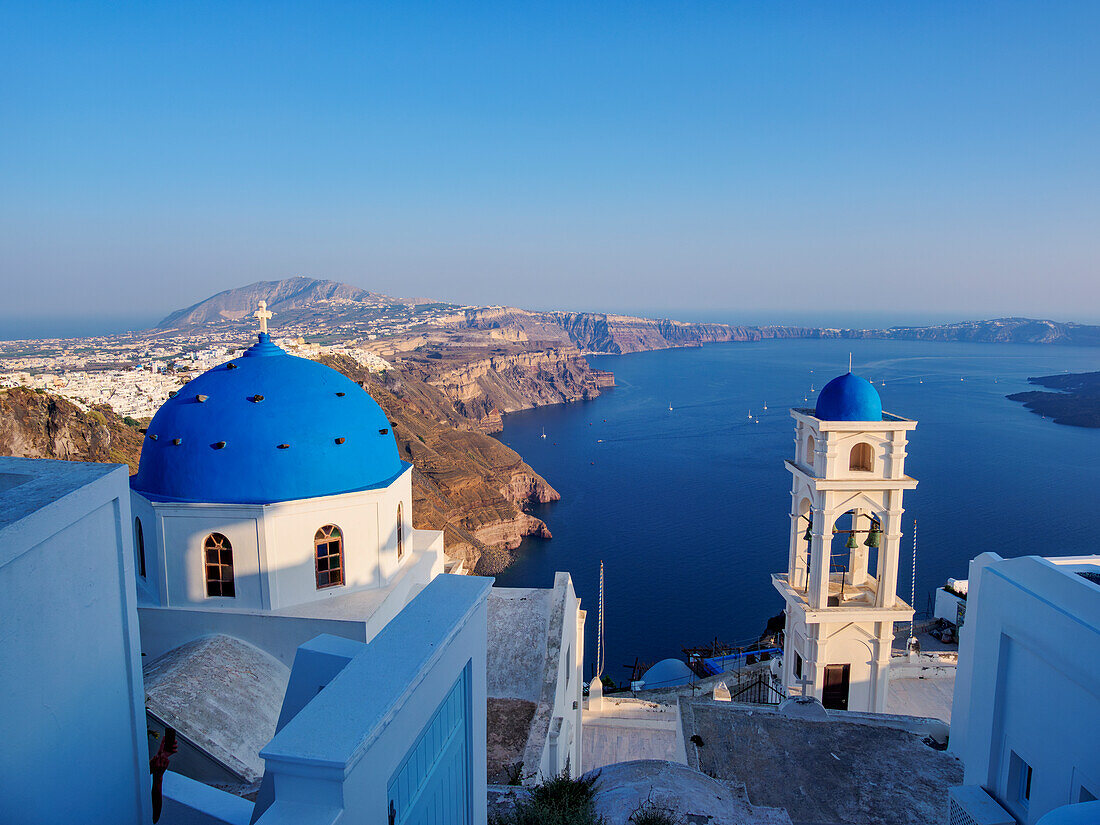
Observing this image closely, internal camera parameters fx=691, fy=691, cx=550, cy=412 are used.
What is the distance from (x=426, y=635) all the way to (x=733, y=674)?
55.0 ft

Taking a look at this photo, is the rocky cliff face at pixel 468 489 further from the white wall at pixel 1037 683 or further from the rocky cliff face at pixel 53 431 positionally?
the white wall at pixel 1037 683

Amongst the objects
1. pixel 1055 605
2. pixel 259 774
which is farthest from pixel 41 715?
pixel 1055 605

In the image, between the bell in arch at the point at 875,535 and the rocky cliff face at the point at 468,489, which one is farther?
the rocky cliff face at the point at 468,489

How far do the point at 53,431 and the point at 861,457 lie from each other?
29480 mm

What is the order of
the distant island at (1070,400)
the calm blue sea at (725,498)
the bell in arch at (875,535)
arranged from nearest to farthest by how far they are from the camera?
the bell in arch at (875,535) → the calm blue sea at (725,498) → the distant island at (1070,400)

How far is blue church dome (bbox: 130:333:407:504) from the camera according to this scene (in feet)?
31.7

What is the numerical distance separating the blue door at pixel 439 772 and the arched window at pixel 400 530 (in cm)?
702

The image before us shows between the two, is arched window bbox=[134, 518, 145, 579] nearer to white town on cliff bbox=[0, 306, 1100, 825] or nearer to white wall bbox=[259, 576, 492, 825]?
white town on cliff bbox=[0, 306, 1100, 825]

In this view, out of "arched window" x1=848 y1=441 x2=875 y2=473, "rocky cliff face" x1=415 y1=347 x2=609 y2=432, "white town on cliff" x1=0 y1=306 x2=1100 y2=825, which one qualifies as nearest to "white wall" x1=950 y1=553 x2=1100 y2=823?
"white town on cliff" x1=0 y1=306 x2=1100 y2=825

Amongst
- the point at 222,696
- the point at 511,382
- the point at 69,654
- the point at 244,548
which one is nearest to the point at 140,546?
the point at 244,548

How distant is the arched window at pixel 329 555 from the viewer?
10000mm

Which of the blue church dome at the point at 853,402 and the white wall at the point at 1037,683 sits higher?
the blue church dome at the point at 853,402

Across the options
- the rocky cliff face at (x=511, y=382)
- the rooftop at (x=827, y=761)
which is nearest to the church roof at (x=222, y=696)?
the rooftop at (x=827, y=761)

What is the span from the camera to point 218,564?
9.76 meters
